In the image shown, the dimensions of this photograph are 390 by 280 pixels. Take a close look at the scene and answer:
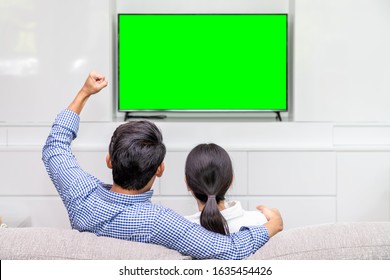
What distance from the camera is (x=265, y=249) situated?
1168 millimetres

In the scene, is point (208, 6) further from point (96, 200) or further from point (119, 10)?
point (96, 200)

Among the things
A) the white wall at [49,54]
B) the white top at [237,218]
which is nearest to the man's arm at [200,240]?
the white top at [237,218]

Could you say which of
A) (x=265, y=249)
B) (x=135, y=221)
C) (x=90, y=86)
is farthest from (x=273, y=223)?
(x=90, y=86)

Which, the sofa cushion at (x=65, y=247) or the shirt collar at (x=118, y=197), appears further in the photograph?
the shirt collar at (x=118, y=197)

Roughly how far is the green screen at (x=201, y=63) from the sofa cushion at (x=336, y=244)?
3.13 meters

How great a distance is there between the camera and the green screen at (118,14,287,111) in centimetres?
421

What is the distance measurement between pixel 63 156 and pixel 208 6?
309cm

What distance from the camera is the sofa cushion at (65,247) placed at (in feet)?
3.61

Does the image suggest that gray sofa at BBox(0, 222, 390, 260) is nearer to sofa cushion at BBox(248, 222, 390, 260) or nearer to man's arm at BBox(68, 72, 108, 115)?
sofa cushion at BBox(248, 222, 390, 260)

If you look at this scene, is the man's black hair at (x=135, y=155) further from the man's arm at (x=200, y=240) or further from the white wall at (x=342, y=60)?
the white wall at (x=342, y=60)

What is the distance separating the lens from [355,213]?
13.3ft

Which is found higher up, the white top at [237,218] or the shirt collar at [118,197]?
the shirt collar at [118,197]

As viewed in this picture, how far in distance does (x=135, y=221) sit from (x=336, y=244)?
0.44 metres

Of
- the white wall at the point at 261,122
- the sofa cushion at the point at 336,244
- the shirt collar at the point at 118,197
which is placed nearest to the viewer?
the sofa cushion at the point at 336,244
